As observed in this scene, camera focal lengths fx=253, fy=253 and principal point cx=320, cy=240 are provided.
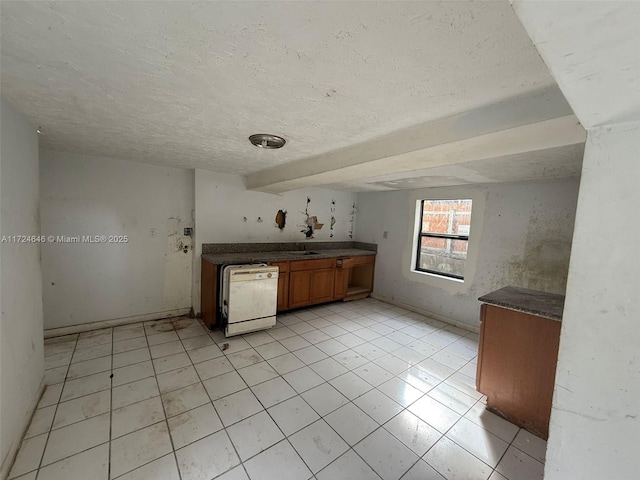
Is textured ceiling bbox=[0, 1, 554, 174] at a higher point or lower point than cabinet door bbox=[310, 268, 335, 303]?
higher

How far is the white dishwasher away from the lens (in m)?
2.92

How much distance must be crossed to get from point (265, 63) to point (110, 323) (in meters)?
3.54

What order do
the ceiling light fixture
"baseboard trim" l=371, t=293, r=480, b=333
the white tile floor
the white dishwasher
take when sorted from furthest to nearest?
1. "baseboard trim" l=371, t=293, r=480, b=333
2. the white dishwasher
3. the ceiling light fixture
4. the white tile floor

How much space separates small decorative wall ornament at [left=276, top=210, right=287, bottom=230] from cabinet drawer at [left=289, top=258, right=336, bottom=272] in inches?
30.9

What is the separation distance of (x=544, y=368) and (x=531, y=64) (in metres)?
1.91

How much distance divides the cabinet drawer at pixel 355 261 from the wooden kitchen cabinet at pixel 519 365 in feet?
7.56

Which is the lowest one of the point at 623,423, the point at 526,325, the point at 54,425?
the point at 54,425

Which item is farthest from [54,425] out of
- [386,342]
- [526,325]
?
[526,325]

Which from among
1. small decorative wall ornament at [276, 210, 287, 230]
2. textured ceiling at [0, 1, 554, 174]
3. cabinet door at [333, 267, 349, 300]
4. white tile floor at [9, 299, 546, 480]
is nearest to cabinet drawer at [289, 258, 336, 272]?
cabinet door at [333, 267, 349, 300]

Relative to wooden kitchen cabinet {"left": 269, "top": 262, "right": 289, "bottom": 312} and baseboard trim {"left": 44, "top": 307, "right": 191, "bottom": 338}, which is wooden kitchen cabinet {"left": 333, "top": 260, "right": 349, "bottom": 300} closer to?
wooden kitchen cabinet {"left": 269, "top": 262, "right": 289, "bottom": 312}

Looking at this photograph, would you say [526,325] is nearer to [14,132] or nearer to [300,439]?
[300,439]

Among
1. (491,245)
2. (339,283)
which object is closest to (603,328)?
(491,245)

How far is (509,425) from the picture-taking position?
189 centimetres

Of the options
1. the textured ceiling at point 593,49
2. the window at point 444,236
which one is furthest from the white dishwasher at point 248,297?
the textured ceiling at point 593,49
